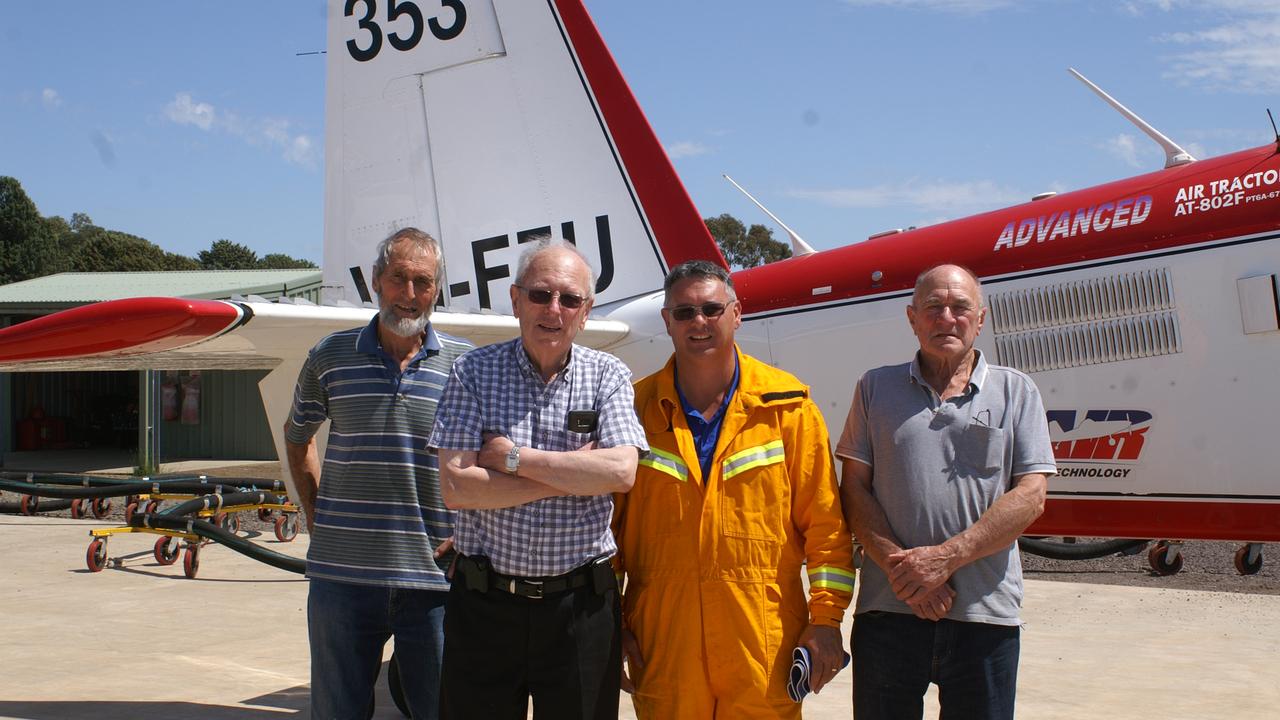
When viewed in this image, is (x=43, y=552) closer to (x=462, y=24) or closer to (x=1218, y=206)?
(x=462, y=24)

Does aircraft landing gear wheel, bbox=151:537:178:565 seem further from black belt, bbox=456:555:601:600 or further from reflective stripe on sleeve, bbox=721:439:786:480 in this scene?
reflective stripe on sleeve, bbox=721:439:786:480

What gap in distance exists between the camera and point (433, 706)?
9.62 feet

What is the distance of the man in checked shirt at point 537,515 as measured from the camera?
93.6 inches

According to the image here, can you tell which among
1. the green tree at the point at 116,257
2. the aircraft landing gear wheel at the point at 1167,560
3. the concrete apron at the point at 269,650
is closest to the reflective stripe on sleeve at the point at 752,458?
the concrete apron at the point at 269,650

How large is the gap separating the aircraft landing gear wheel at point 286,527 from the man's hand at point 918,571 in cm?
869

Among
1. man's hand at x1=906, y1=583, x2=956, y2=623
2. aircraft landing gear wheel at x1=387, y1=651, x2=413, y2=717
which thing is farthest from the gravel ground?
man's hand at x1=906, y1=583, x2=956, y2=623

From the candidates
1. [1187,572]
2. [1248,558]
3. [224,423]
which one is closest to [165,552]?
[1248,558]

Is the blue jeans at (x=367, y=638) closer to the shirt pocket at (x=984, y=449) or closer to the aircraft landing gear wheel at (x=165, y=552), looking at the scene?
the shirt pocket at (x=984, y=449)

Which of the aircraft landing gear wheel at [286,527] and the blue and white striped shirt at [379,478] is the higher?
the blue and white striped shirt at [379,478]

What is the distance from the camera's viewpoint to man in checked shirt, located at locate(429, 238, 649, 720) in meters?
2.38

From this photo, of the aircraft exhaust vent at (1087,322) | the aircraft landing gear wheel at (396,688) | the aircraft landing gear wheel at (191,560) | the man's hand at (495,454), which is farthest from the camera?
the aircraft landing gear wheel at (191,560)

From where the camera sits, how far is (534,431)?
2.48m

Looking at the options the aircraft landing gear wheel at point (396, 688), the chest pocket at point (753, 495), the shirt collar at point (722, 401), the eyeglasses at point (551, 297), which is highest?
the eyeglasses at point (551, 297)

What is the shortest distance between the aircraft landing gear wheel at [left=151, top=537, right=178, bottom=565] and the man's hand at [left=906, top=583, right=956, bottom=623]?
26.2ft
